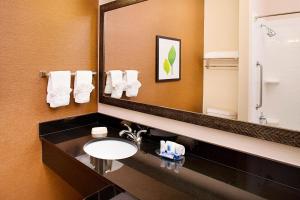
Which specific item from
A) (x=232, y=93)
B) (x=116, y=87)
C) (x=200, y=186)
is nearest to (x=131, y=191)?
(x=200, y=186)

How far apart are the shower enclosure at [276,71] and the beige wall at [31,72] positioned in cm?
126

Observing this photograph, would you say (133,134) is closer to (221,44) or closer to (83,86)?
(83,86)

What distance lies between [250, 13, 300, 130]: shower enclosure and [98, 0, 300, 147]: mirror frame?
0.04 m

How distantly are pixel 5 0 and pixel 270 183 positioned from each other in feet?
5.72

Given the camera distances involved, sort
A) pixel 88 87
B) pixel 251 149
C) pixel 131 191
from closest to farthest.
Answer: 1. pixel 131 191
2. pixel 251 149
3. pixel 88 87

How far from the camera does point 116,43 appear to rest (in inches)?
67.8

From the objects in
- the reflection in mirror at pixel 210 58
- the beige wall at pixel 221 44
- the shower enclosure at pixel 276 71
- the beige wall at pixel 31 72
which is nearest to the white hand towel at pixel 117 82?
the reflection in mirror at pixel 210 58

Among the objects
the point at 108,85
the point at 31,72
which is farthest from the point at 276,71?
the point at 31,72

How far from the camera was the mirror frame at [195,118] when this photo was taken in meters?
0.91

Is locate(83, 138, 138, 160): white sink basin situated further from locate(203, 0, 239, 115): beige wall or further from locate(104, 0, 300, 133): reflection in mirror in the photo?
locate(203, 0, 239, 115): beige wall

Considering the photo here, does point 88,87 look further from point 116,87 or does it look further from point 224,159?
point 224,159

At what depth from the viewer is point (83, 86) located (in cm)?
164

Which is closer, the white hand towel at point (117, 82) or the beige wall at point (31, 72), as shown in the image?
the beige wall at point (31, 72)

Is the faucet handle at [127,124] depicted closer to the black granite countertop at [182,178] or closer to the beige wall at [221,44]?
the black granite countertop at [182,178]
